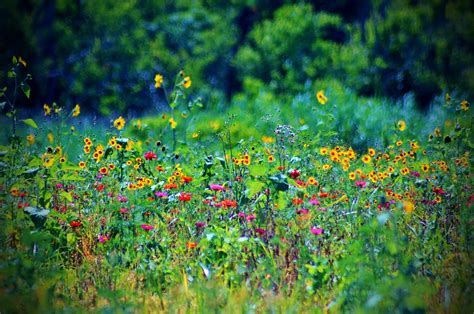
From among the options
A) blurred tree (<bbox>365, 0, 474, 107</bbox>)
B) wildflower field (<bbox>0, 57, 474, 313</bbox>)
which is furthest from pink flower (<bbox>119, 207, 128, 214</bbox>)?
blurred tree (<bbox>365, 0, 474, 107</bbox>)

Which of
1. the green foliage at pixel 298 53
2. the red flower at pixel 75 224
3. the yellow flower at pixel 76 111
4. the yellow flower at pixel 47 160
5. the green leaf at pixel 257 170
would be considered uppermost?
the yellow flower at pixel 47 160

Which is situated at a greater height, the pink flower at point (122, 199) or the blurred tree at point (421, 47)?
the pink flower at point (122, 199)

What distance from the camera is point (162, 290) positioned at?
3.05 metres

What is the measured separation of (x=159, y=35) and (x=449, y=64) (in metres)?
5.75

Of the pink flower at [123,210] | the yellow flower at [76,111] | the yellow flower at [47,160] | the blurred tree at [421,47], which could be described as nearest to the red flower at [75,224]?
the pink flower at [123,210]

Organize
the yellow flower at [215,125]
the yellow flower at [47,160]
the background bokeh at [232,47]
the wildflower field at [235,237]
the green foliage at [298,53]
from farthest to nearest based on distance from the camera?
the green foliage at [298,53]
the background bokeh at [232,47]
the yellow flower at [215,125]
the yellow flower at [47,160]
the wildflower field at [235,237]

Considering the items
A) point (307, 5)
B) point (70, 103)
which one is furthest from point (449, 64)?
point (70, 103)

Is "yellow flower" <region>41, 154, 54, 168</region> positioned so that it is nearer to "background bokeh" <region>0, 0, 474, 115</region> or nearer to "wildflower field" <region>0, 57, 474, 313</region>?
"wildflower field" <region>0, 57, 474, 313</region>

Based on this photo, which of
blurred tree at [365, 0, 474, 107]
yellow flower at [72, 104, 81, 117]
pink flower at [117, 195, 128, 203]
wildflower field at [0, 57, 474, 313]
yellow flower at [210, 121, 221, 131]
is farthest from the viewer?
blurred tree at [365, 0, 474, 107]

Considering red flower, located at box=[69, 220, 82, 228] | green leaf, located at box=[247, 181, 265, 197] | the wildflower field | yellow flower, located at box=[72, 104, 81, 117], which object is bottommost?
the wildflower field

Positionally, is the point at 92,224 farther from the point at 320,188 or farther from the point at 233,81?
the point at 233,81

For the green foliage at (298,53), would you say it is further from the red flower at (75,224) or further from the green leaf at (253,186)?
the red flower at (75,224)

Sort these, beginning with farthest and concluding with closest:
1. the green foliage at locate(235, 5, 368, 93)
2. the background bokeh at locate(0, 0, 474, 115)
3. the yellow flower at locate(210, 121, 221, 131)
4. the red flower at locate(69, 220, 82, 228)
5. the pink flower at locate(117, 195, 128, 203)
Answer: the green foliage at locate(235, 5, 368, 93)
the background bokeh at locate(0, 0, 474, 115)
the yellow flower at locate(210, 121, 221, 131)
the pink flower at locate(117, 195, 128, 203)
the red flower at locate(69, 220, 82, 228)

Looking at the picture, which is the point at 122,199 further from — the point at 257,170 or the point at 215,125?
the point at 215,125
